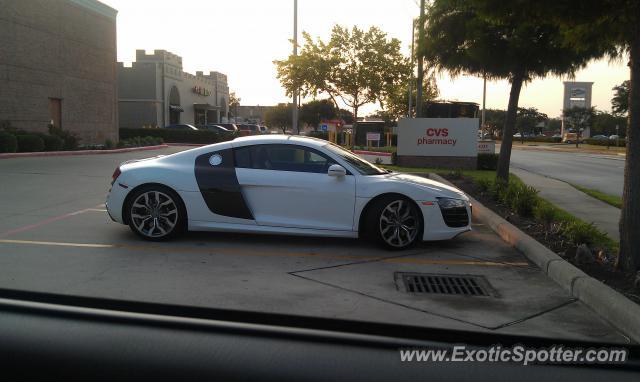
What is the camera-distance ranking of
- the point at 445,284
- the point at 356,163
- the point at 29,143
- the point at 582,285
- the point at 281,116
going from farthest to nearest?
the point at 281,116
the point at 29,143
the point at 356,163
the point at 445,284
the point at 582,285

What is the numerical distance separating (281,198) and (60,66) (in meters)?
24.1

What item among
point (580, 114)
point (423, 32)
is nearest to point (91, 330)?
point (423, 32)

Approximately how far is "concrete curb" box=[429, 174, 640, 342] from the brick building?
22732 millimetres

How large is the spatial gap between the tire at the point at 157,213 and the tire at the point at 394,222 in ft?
7.82

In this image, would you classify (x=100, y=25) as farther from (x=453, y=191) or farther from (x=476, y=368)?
(x=476, y=368)

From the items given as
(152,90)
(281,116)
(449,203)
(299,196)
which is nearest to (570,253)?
(449,203)

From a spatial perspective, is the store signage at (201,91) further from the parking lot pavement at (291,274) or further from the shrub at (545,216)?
the shrub at (545,216)

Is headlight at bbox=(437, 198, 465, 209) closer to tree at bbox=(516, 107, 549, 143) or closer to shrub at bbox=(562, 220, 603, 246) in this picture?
shrub at bbox=(562, 220, 603, 246)

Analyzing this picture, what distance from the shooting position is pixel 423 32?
13719 millimetres

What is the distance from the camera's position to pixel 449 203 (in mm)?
7277

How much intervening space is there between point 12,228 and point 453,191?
19.6 ft

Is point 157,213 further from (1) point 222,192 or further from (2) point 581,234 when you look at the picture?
(2) point 581,234

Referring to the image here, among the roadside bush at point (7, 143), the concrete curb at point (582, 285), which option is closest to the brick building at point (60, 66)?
the roadside bush at point (7, 143)

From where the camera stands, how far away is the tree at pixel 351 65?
26578 mm
